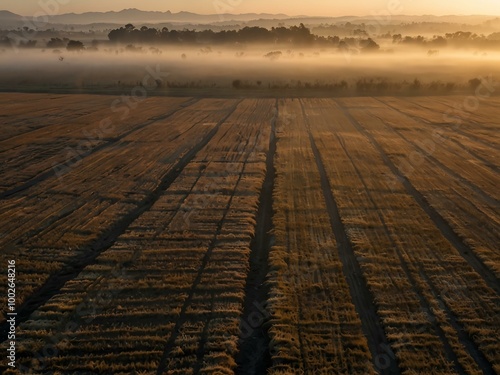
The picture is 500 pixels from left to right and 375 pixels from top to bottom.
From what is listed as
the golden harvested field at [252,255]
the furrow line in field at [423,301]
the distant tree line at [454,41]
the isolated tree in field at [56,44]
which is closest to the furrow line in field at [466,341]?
the golden harvested field at [252,255]

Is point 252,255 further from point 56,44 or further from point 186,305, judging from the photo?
point 56,44

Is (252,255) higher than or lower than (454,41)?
lower

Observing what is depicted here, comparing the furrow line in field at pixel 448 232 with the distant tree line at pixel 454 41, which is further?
the distant tree line at pixel 454 41

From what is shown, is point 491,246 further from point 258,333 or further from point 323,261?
point 258,333

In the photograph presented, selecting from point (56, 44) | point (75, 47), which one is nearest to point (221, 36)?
point (75, 47)

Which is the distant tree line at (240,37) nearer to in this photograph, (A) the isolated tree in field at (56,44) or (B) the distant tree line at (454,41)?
(A) the isolated tree in field at (56,44)

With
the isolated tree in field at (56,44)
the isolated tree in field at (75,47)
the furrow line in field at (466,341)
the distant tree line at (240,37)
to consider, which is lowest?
the furrow line in field at (466,341)

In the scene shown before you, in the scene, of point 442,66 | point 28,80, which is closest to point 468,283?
point 28,80

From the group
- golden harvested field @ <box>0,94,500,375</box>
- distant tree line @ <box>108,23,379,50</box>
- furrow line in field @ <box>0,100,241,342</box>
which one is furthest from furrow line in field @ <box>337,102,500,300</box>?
distant tree line @ <box>108,23,379,50</box>
